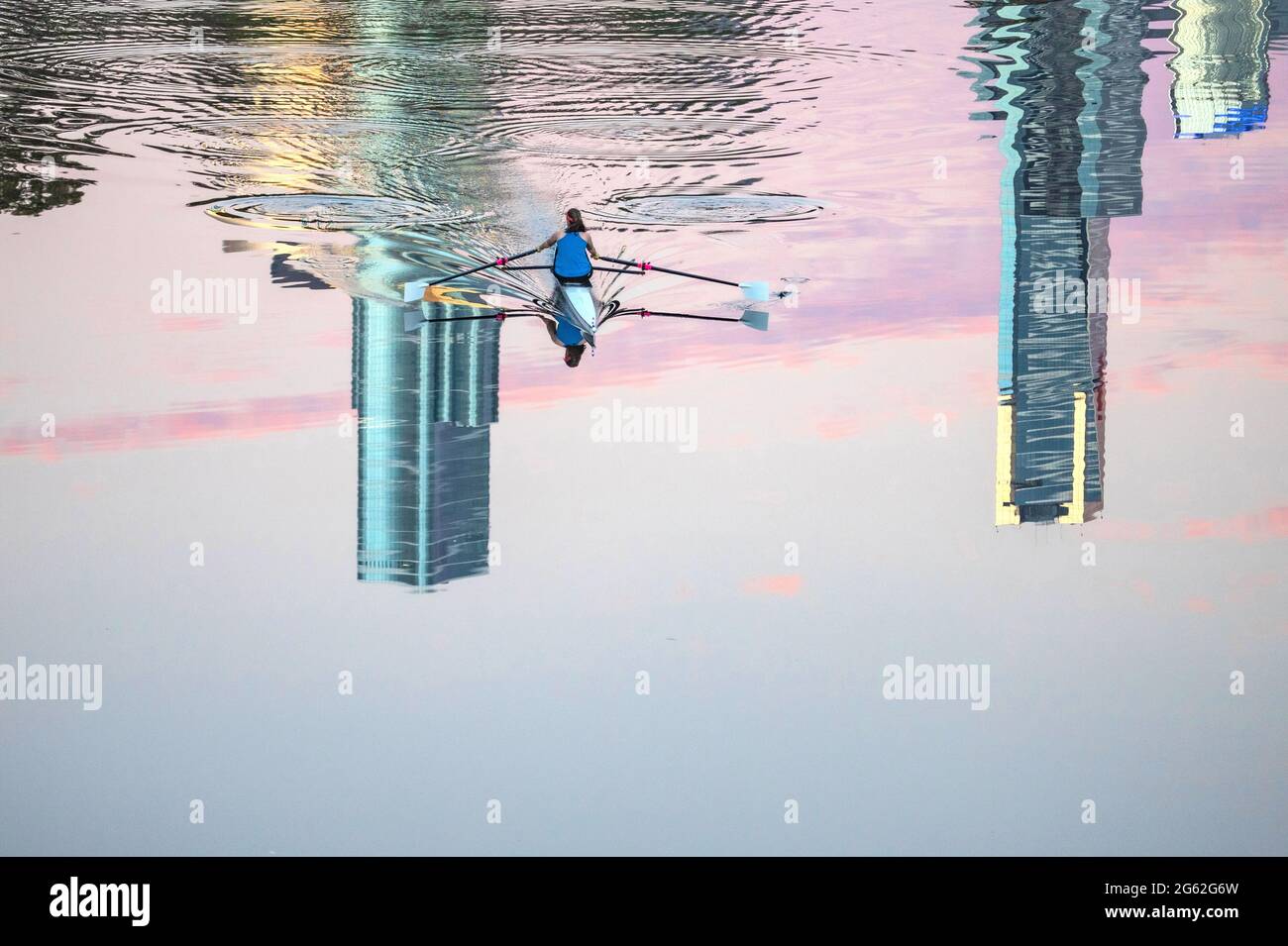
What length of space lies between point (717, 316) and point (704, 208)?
68 centimetres

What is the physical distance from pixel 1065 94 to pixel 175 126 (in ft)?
12.6

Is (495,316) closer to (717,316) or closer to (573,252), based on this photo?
(573,252)

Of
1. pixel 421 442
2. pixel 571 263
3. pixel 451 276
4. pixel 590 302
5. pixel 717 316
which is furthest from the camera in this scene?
pixel 451 276

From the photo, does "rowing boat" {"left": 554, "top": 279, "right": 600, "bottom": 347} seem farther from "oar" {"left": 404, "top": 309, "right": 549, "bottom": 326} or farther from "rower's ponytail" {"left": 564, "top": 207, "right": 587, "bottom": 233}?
"rower's ponytail" {"left": 564, "top": 207, "right": 587, "bottom": 233}

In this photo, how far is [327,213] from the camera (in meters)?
5.60

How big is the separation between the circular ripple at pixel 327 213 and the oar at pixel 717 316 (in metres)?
1.09

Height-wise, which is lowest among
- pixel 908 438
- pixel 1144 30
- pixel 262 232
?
pixel 908 438

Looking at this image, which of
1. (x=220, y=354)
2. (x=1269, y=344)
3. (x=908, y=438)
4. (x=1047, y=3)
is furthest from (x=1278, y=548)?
(x=220, y=354)

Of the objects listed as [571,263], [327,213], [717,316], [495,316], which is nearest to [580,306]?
[571,263]

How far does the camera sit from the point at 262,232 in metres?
5.34

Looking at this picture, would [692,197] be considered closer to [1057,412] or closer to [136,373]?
[1057,412]

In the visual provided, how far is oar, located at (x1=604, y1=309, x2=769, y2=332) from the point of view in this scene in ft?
16.9

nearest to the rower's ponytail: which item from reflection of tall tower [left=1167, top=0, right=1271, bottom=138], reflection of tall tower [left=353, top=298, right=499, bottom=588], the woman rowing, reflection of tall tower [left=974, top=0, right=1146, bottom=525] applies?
the woman rowing

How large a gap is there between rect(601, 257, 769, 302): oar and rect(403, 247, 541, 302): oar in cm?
38
